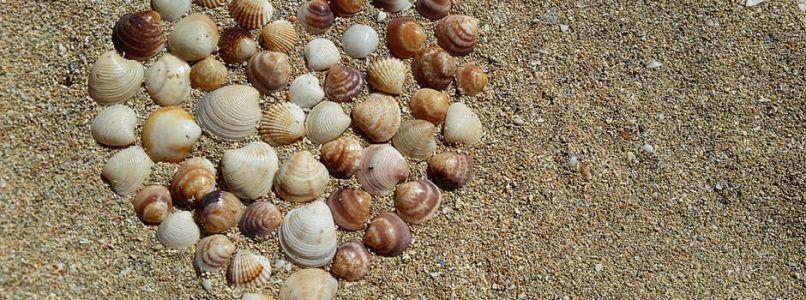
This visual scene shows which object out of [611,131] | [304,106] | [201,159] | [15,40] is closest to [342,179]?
[304,106]

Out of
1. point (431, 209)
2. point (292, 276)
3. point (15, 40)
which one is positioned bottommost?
point (292, 276)

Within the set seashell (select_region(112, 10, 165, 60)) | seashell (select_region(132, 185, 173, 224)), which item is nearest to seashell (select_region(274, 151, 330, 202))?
seashell (select_region(132, 185, 173, 224))

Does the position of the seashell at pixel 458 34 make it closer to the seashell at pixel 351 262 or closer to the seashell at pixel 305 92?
the seashell at pixel 305 92

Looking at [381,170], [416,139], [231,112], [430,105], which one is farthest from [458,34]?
[231,112]

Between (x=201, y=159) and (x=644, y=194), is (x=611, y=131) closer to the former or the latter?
(x=644, y=194)

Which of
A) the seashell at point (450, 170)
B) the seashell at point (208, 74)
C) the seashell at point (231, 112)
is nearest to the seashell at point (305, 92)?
the seashell at point (231, 112)
